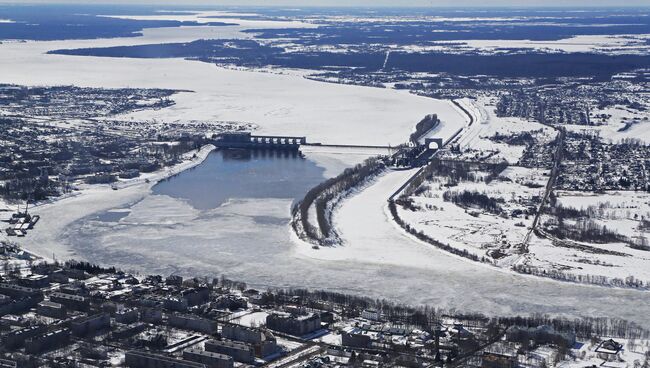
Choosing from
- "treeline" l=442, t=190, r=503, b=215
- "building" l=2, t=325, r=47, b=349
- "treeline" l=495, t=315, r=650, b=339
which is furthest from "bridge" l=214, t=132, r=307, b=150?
"building" l=2, t=325, r=47, b=349

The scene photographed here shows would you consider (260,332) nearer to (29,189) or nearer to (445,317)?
(445,317)

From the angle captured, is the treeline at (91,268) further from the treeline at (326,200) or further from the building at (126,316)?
the treeline at (326,200)

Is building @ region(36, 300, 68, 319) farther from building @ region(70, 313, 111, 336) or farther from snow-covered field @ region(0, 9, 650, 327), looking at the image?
snow-covered field @ region(0, 9, 650, 327)

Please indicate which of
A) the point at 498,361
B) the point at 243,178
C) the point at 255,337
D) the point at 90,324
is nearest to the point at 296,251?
the point at 255,337

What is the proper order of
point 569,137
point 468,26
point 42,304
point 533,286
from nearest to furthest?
point 42,304, point 533,286, point 569,137, point 468,26

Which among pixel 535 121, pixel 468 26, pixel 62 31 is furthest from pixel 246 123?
pixel 468 26

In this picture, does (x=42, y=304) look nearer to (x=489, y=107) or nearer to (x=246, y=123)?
(x=246, y=123)
